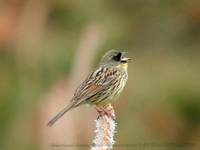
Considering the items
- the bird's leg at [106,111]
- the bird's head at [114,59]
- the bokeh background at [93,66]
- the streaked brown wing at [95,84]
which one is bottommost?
the bird's leg at [106,111]

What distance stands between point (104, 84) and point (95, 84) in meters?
0.10

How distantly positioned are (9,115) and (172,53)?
3.56 m

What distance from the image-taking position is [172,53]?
11531 millimetres

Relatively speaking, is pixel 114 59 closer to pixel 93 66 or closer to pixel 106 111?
pixel 106 111

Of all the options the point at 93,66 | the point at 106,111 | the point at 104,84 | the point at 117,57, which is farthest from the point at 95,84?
the point at 93,66

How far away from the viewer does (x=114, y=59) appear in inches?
Result: 209

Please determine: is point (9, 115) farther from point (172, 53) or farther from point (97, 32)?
point (172, 53)

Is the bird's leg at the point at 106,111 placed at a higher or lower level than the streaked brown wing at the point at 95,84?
lower

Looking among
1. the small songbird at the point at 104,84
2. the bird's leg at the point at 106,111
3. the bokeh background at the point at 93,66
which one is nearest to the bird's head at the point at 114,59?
the small songbird at the point at 104,84

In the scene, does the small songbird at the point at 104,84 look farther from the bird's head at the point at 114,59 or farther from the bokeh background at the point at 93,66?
the bokeh background at the point at 93,66

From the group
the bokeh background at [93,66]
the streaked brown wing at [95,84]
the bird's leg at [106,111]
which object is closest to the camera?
the bird's leg at [106,111]

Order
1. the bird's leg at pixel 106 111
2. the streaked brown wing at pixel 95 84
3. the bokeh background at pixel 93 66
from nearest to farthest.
A: the bird's leg at pixel 106 111, the streaked brown wing at pixel 95 84, the bokeh background at pixel 93 66

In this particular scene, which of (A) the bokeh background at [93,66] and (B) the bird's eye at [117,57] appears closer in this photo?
(B) the bird's eye at [117,57]

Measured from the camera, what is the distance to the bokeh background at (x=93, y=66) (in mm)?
8008
